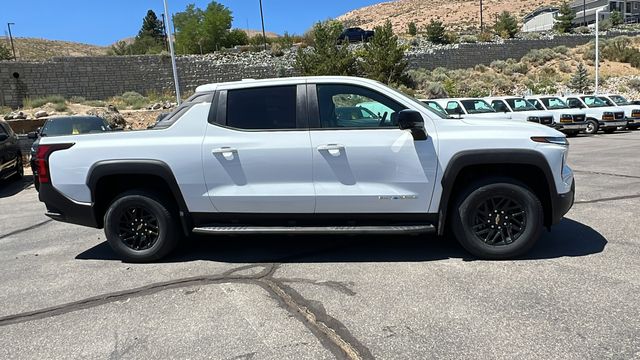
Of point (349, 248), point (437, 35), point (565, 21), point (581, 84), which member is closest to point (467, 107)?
point (349, 248)

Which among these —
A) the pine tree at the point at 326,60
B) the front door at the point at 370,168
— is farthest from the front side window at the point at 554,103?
the front door at the point at 370,168

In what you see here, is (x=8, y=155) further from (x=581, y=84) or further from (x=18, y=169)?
(x=581, y=84)

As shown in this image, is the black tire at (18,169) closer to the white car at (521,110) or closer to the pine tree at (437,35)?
the white car at (521,110)

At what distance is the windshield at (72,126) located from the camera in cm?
1270

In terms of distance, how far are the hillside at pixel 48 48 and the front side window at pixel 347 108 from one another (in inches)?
3320

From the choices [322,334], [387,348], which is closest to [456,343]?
[387,348]

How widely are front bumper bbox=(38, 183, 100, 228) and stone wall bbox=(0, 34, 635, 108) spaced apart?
36.3 meters

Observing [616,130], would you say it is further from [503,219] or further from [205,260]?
[205,260]

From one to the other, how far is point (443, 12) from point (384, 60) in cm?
8042

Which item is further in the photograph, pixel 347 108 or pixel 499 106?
pixel 499 106

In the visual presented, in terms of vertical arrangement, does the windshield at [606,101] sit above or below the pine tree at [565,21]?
below

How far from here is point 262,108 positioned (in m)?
5.04

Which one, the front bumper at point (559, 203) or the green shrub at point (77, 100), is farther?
the green shrub at point (77, 100)

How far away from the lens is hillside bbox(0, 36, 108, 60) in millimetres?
78938
